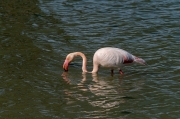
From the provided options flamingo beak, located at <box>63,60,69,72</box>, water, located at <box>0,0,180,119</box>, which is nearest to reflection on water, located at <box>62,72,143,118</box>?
water, located at <box>0,0,180,119</box>

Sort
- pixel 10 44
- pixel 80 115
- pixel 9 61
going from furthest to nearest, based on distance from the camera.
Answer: pixel 10 44 → pixel 9 61 → pixel 80 115

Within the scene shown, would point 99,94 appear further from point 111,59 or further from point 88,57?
point 88,57

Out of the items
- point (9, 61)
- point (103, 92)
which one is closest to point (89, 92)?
point (103, 92)

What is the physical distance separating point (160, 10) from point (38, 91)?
21.8 feet

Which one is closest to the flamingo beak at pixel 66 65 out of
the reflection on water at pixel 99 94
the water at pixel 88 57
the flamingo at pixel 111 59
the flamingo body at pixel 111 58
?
the flamingo at pixel 111 59

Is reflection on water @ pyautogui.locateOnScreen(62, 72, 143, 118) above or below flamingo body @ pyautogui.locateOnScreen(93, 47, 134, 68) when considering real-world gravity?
below

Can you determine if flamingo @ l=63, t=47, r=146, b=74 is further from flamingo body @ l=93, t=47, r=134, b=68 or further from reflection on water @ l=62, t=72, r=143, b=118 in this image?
reflection on water @ l=62, t=72, r=143, b=118

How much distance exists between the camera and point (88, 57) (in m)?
11.2

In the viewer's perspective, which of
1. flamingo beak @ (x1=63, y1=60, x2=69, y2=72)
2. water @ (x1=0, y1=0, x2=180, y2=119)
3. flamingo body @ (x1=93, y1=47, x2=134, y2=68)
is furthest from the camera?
flamingo beak @ (x1=63, y1=60, x2=69, y2=72)

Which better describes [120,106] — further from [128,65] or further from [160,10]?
[160,10]

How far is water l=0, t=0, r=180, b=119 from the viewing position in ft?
26.9

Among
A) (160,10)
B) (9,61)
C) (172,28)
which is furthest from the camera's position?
(160,10)

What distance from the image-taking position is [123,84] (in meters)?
9.52

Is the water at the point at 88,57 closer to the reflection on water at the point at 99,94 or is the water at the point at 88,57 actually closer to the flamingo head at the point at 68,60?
the reflection on water at the point at 99,94
